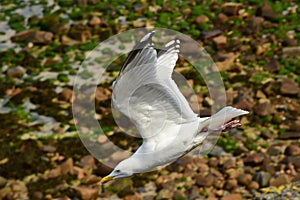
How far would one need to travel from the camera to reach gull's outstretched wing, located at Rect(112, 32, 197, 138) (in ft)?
27.3

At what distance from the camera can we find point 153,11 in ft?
84.8

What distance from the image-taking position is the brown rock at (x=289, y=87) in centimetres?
1967

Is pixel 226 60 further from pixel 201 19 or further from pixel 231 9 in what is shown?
pixel 231 9

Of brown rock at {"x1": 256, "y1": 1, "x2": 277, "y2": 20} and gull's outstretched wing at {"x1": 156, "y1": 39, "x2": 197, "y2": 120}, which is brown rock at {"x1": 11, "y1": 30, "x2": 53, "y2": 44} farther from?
gull's outstretched wing at {"x1": 156, "y1": 39, "x2": 197, "y2": 120}

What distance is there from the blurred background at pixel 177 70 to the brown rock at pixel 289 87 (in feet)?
0.10

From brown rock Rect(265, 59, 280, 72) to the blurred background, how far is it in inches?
1.6

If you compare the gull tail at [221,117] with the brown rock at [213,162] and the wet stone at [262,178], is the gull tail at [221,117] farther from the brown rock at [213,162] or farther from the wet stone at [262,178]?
the brown rock at [213,162]

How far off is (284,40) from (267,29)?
3.90 ft

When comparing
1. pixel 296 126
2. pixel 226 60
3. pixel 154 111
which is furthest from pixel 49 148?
pixel 154 111

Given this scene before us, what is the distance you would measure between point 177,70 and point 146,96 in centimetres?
1302

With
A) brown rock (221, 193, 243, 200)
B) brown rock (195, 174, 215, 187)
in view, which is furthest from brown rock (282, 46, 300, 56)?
brown rock (221, 193, 243, 200)

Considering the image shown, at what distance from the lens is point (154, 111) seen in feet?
28.7

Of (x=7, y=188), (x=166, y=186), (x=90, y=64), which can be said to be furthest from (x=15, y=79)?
(x=166, y=186)

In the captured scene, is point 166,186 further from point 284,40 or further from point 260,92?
point 284,40
